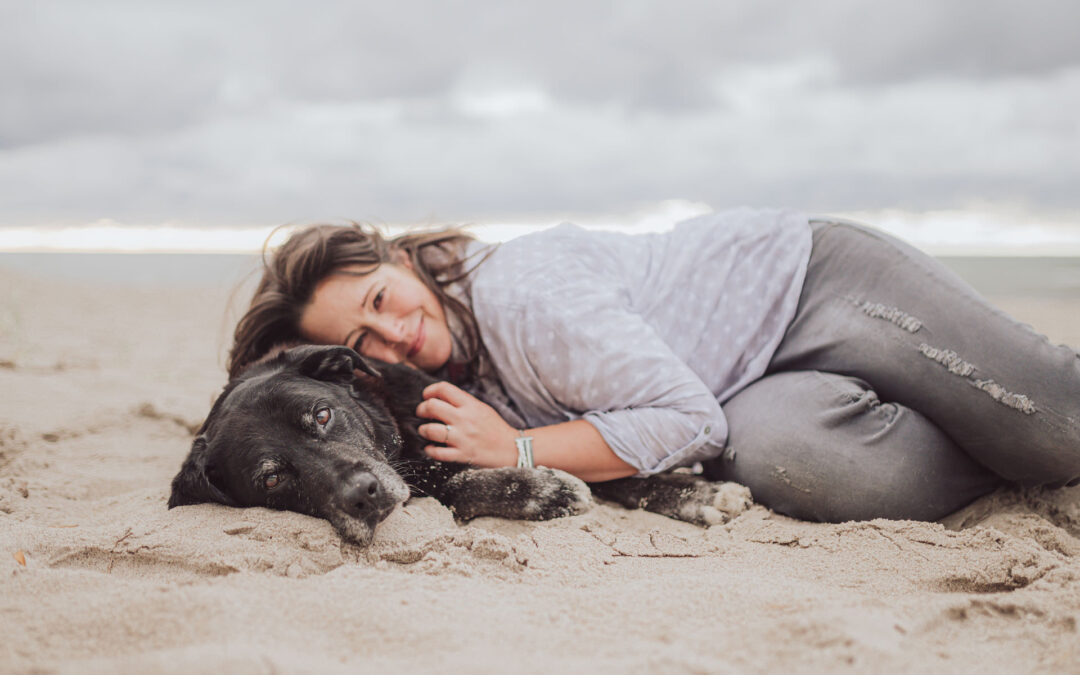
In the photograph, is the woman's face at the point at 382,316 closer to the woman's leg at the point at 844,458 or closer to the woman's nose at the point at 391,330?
the woman's nose at the point at 391,330

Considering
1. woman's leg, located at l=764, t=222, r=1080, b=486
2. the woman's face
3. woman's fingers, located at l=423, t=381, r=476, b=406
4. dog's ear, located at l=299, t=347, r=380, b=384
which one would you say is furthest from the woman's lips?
woman's leg, located at l=764, t=222, r=1080, b=486

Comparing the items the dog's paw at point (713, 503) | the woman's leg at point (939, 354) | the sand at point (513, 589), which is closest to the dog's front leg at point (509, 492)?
the sand at point (513, 589)

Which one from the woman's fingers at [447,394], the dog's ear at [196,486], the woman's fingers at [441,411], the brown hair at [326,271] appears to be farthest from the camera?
the brown hair at [326,271]

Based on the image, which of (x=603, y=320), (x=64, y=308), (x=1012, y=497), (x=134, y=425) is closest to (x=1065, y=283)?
(x=1012, y=497)

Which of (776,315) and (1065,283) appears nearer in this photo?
(776,315)

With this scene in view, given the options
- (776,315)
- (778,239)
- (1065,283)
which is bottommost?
(1065,283)

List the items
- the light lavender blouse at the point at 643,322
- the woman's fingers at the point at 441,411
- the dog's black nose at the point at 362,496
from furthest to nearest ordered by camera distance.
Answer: the woman's fingers at the point at 441,411 → the light lavender blouse at the point at 643,322 → the dog's black nose at the point at 362,496

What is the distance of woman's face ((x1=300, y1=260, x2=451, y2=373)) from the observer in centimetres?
358

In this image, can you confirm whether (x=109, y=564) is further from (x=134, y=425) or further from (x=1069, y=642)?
(x=1069, y=642)

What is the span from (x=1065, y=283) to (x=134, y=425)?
1928cm

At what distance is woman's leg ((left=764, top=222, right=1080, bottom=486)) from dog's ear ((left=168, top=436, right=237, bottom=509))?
2.84m

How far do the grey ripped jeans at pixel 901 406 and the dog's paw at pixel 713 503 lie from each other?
0.41 ft

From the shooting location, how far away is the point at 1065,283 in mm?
16344

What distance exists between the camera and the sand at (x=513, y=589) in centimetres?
166
